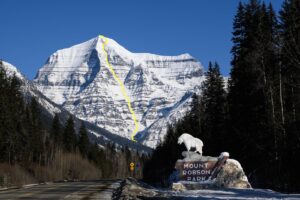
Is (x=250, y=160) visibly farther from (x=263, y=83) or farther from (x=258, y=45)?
(x=258, y=45)

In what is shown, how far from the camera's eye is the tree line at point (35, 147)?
65.9 metres

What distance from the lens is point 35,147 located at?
96438mm

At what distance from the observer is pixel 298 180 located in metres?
34.0

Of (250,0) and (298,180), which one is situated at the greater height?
(250,0)

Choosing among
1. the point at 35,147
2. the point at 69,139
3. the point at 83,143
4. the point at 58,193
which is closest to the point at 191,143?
the point at 58,193

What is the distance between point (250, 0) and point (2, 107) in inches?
1298

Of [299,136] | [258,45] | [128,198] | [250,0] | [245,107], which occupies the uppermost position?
[250,0]

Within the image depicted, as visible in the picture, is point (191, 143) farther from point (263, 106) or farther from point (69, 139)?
point (69, 139)

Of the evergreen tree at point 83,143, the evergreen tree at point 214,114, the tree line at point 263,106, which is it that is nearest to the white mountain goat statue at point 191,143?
the tree line at point 263,106

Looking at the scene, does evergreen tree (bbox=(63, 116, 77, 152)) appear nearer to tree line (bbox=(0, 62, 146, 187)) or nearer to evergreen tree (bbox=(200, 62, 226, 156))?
tree line (bbox=(0, 62, 146, 187))

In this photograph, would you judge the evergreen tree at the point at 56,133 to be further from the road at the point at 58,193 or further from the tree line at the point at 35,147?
the road at the point at 58,193

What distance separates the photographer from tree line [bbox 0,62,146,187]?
65875 millimetres

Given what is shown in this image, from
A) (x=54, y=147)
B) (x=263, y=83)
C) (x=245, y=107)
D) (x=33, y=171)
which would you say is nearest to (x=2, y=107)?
(x=33, y=171)

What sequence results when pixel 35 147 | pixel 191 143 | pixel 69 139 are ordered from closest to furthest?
pixel 191 143, pixel 35 147, pixel 69 139
